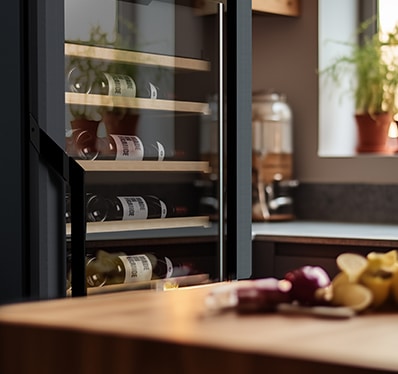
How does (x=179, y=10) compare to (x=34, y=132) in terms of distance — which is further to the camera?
(x=179, y=10)

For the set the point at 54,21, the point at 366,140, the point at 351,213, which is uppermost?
the point at 54,21

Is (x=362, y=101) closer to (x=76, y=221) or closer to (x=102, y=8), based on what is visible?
(x=102, y=8)

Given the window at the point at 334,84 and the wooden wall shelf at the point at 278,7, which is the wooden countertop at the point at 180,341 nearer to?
the wooden wall shelf at the point at 278,7

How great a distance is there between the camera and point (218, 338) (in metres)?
1.12

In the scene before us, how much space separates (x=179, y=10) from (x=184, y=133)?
0.35m

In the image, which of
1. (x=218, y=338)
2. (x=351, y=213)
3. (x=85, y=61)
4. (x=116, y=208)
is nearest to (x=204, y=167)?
(x=116, y=208)

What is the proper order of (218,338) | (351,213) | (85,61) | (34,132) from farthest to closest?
(351,213)
(85,61)
(34,132)
(218,338)

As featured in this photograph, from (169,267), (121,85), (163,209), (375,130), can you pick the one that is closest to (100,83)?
(121,85)

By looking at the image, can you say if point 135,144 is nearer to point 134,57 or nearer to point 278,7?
point 134,57

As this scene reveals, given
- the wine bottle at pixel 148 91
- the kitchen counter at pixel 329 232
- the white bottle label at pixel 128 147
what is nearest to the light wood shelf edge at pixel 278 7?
the kitchen counter at pixel 329 232

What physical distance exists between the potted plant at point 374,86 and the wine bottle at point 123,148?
4.35 feet

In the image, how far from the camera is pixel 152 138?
8.92 ft

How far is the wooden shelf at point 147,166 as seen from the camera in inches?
97.5

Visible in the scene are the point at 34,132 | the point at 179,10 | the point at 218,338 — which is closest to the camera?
the point at 218,338
